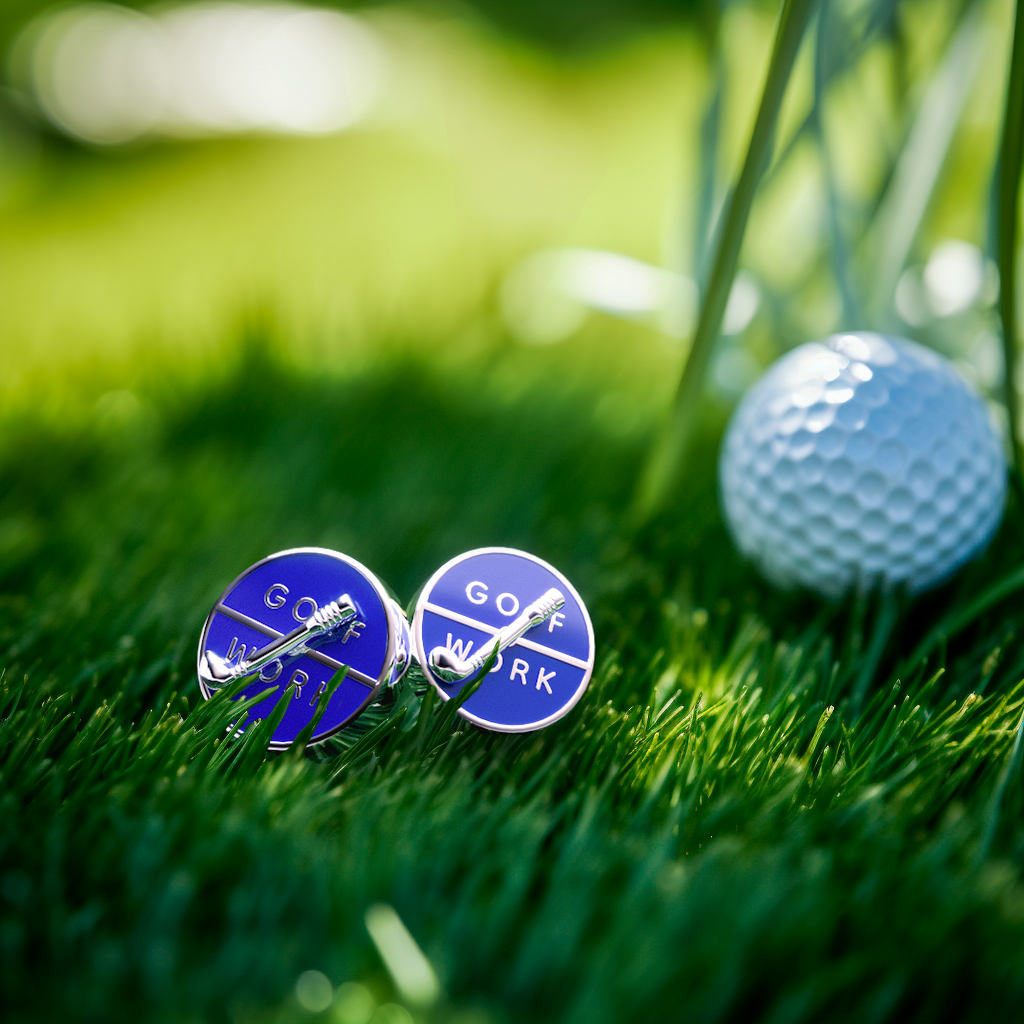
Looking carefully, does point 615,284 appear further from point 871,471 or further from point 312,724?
point 312,724

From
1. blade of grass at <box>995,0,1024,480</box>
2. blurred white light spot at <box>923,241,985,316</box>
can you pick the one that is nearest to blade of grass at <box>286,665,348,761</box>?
blade of grass at <box>995,0,1024,480</box>

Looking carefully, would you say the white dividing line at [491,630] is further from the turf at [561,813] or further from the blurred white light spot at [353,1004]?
the blurred white light spot at [353,1004]

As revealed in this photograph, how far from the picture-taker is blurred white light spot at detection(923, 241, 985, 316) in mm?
1395

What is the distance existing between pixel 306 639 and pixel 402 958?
34 centimetres

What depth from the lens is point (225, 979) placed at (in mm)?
610

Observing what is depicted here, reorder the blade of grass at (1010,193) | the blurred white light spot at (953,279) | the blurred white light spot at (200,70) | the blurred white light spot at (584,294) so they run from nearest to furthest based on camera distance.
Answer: the blade of grass at (1010,193) → the blurred white light spot at (953,279) → the blurred white light spot at (584,294) → the blurred white light spot at (200,70)

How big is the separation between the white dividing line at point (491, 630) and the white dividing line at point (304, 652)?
10 centimetres

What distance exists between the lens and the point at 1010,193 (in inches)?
39.3

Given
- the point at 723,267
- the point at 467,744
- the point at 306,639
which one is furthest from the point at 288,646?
the point at 723,267

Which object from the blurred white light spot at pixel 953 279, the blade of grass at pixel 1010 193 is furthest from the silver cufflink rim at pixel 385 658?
the blurred white light spot at pixel 953 279

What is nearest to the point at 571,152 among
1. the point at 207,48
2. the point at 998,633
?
the point at 207,48

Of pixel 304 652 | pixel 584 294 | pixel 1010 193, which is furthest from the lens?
pixel 584 294

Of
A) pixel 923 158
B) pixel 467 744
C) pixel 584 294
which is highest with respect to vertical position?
pixel 923 158

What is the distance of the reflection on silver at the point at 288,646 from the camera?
869 millimetres
